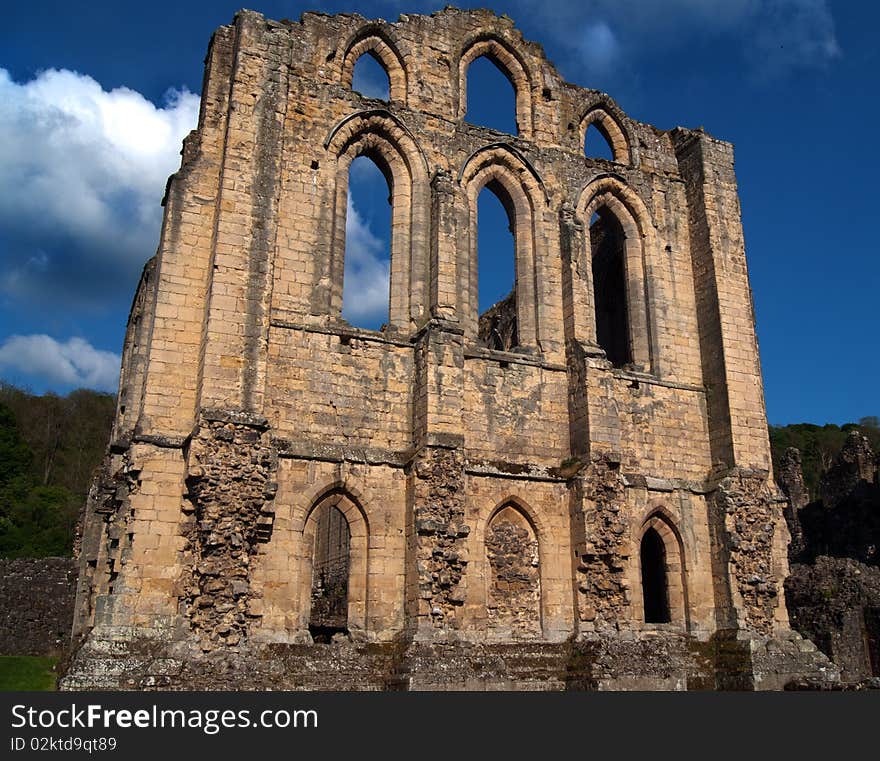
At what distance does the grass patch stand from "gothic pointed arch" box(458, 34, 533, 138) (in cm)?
1395

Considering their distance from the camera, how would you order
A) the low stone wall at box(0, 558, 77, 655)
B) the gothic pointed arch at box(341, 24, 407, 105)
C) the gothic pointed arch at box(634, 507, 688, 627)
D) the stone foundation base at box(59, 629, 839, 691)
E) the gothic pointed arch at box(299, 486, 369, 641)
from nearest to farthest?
the stone foundation base at box(59, 629, 839, 691) < the gothic pointed arch at box(299, 486, 369, 641) < the gothic pointed arch at box(634, 507, 688, 627) < the gothic pointed arch at box(341, 24, 407, 105) < the low stone wall at box(0, 558, 77, 655)

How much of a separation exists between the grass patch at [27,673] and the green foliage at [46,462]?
13.2m

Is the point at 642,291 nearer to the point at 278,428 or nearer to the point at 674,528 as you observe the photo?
the point at 674,528

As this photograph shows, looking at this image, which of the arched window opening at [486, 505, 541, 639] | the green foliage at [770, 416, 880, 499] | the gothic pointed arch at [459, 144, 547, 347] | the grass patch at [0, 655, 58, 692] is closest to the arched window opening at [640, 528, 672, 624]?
the arched window opening at [486, 505, 541, 639]

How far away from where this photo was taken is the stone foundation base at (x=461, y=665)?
10757 millimetres

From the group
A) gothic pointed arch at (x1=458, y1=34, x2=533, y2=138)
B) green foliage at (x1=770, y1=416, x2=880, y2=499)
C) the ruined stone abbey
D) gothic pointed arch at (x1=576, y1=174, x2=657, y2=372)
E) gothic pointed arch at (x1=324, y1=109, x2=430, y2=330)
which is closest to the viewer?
the ruined stone abbey

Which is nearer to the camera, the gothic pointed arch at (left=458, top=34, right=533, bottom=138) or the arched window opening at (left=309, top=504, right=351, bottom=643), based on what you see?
the gothic pointed arch at (left=458, top=34, right=533, bottom=138)

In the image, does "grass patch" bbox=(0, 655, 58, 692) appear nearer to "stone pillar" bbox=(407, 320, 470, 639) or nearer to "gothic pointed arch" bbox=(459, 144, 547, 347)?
"stone pillar" bbox=(407, 320, 470, 639)

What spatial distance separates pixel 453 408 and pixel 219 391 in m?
3.47

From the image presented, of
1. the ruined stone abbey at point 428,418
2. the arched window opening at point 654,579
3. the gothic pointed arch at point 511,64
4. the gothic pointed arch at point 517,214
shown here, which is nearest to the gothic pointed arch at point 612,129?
the ruined stone abbey at point 428,418

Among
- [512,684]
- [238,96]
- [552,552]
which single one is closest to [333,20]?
[238,96]

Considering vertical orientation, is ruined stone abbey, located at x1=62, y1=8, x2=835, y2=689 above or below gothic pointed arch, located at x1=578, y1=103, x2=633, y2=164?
below

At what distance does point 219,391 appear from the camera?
12172 millimetres

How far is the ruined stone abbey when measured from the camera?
11734mm
